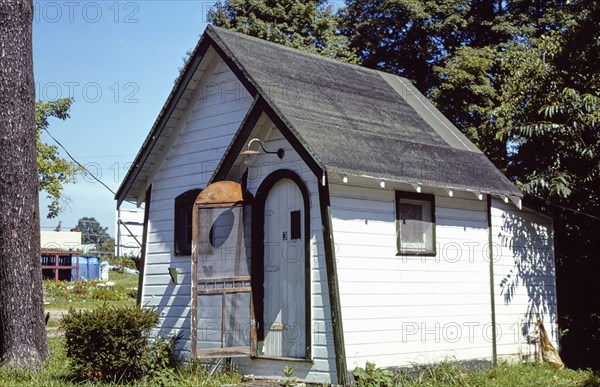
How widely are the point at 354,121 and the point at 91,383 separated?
624 cm

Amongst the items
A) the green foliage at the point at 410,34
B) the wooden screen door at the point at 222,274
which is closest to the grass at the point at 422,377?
the wooden screen door at the point at 222,274

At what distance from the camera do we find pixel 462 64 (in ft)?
89.7

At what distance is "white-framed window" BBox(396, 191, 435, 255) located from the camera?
13258mm

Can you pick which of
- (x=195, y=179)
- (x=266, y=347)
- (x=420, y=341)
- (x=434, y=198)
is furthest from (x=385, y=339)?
(x=195, y=179)

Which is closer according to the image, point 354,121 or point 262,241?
point 262,241

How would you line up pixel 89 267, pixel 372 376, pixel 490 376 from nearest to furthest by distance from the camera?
pixel 372 376 < pixel 490 376 < pixel 89 267

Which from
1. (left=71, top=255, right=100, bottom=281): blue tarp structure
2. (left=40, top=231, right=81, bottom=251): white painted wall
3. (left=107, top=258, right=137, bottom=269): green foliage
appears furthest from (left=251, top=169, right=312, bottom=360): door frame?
(left=40, top=231, right=81, bottom=251): white painted wall

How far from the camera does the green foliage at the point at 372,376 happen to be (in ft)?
37.5

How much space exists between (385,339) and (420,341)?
98 centimetres

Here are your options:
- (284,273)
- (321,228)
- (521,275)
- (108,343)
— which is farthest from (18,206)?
(521,275)

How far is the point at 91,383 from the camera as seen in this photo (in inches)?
477

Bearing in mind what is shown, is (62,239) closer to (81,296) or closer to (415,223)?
(81,296)

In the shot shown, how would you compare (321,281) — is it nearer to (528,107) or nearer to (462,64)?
(528,107)

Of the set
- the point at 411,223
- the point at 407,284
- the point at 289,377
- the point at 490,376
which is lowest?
the point at 490,376
